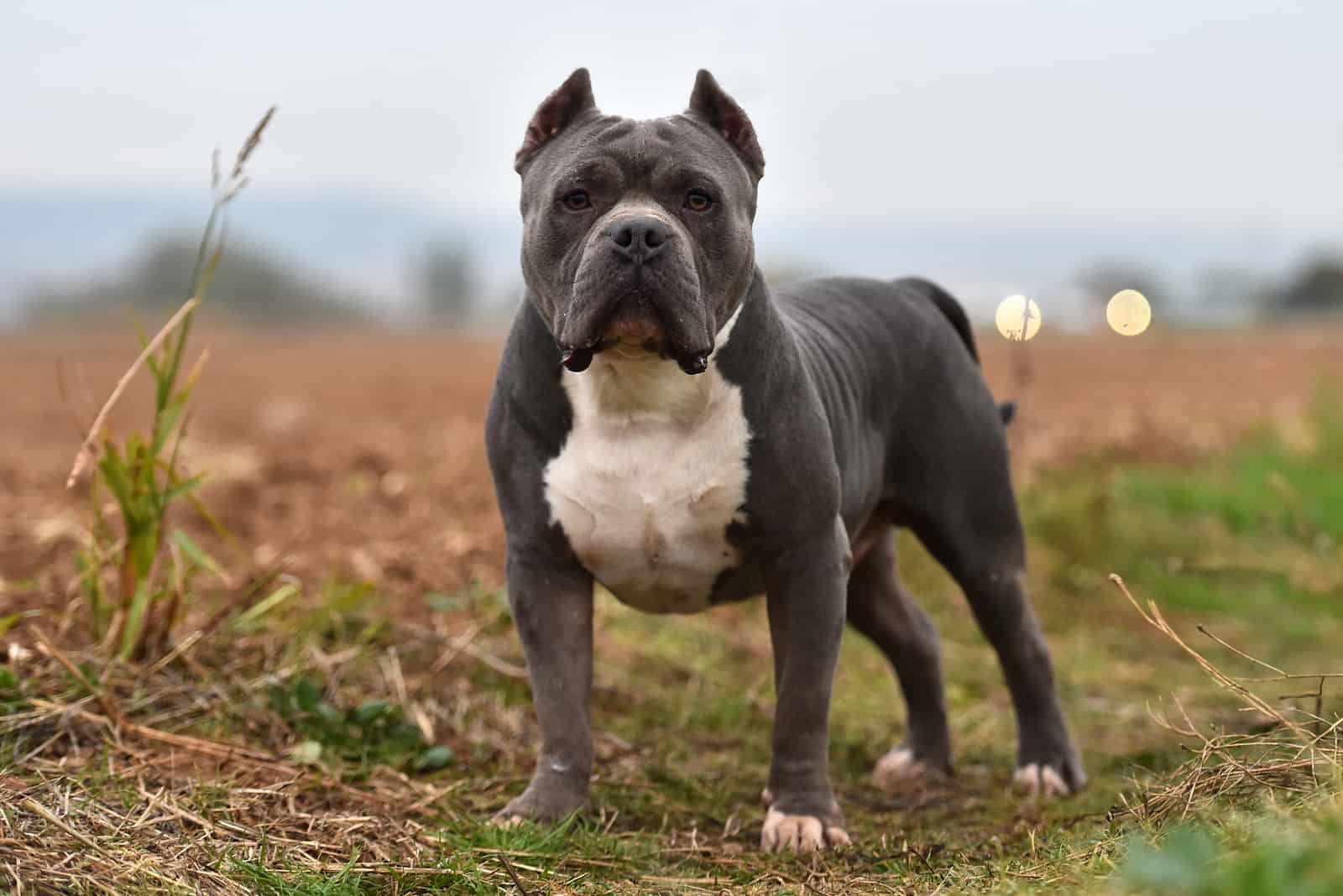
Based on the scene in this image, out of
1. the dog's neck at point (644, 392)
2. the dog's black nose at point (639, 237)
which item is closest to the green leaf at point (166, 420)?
the dog's neck at point (644, 392)

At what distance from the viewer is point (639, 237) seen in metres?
4.04

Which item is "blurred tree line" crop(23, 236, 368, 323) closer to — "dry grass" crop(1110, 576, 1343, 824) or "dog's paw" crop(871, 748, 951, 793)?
"dog's paw" crop(871, 748, 951, 793)

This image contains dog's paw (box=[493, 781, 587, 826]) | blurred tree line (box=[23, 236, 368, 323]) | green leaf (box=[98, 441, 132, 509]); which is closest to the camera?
dog's paw (box=[493, 781, 587, 826])

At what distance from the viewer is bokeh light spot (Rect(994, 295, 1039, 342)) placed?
6.10 metres

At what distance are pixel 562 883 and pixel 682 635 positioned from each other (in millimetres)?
3637

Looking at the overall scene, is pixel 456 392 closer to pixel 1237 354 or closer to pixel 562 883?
pixel 1237 354

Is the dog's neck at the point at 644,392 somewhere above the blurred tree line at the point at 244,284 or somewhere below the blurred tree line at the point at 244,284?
above

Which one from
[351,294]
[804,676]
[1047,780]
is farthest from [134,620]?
[351,294]

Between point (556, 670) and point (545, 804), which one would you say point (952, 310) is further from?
point (545, 804)

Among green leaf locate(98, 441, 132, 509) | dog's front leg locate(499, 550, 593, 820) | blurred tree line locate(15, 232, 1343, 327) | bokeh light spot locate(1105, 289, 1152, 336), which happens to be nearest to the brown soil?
green leaf locate(98, 441, 132, 509)

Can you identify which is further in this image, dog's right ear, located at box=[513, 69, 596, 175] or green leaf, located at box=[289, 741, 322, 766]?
green leaf, located at box=[289, 741, 322, 766]

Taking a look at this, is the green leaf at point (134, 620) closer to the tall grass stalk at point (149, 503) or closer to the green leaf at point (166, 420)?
the tall grass stalk at point (149, 503)

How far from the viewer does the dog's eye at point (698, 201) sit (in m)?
4.30

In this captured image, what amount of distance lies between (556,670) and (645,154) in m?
1.54
